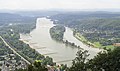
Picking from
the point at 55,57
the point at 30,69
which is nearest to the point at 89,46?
the point at 55,57

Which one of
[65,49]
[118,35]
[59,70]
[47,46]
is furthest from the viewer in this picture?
[118,35]

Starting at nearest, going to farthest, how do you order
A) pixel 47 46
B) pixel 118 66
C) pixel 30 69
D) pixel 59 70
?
pixel 30 69, pixel 118 66, pixel 59 70, pixel 47 46

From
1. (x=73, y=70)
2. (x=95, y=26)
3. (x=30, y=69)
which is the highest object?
(x=30, y=69)

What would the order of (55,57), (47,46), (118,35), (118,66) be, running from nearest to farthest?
1. (118,66)
2. (55,57)
3. (47,46)
4. (118,35)

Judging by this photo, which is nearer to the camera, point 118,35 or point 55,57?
point 55,57

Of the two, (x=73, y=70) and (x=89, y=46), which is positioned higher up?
(x=73, y=70)

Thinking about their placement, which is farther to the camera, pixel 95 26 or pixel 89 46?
pixel 95 26

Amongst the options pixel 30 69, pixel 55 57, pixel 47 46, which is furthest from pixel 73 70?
pixel 47 46

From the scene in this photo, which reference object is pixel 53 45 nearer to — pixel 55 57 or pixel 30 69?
pixel 55 57

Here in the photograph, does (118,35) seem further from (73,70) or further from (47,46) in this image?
(73,70)
